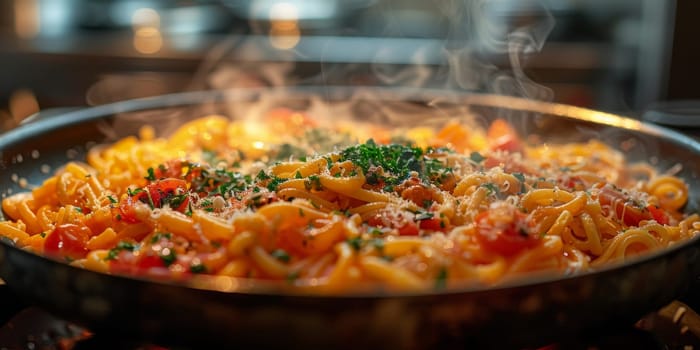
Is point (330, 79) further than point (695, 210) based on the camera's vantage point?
Yes

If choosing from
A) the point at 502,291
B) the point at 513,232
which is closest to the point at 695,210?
the point at 513,232

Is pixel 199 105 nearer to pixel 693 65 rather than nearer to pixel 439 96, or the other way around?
pixel 439 96

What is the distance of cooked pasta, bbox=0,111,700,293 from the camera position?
207 cm

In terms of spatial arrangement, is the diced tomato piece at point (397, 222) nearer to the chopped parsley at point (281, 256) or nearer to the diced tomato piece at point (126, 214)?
the chopped parsley at point (281, 256)

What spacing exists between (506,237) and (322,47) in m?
5.80

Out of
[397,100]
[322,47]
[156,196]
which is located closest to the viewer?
[156,196]

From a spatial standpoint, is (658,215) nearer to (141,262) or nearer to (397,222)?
(397,222)

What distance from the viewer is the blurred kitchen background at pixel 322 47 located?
718 centimetres

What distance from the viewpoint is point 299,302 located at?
164cm

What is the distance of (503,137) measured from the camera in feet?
12.0

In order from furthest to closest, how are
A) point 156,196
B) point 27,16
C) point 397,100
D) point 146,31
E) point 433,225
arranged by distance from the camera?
point 27,16 → point 146,31 → point 397,100 → point 156,196 → point 433,225

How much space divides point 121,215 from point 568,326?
1512 mm

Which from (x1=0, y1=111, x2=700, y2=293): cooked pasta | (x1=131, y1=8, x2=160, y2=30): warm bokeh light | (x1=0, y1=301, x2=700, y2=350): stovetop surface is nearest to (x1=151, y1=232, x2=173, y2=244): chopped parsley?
(x1=0, y1=111, x2=700, y2=293): cooked pasta

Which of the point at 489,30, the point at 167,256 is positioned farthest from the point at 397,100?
the point at 489,30
